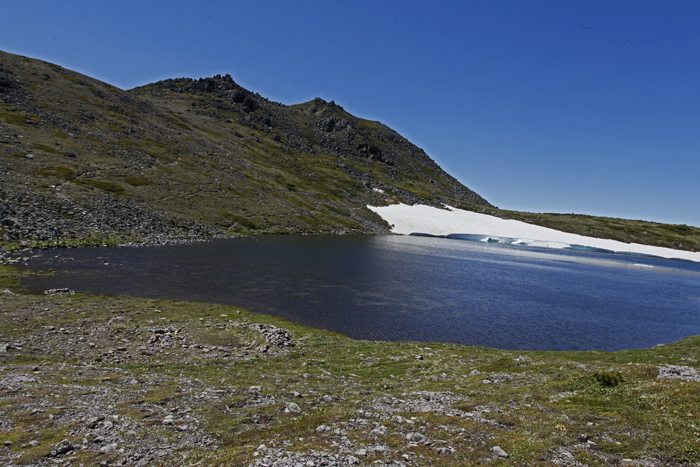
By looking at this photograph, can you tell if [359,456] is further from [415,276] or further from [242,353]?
[415,276]

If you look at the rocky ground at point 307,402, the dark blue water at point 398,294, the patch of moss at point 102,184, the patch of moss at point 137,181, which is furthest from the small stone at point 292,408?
the patch of moss at point 137,181

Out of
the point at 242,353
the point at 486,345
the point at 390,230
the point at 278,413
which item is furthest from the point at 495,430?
the point at 390,230

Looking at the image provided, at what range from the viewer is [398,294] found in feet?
170

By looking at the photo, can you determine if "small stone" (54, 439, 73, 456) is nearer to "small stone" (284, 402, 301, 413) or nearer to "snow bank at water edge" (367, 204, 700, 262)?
"small stone" (284, 402, 301, 413)

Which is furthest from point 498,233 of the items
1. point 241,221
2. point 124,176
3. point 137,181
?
point 124,176

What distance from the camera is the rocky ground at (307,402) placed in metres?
11.1

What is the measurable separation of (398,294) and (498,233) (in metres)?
160

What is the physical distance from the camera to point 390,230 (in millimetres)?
170125

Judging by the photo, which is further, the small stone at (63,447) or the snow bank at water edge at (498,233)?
the snow bank at water edge at (498,233)

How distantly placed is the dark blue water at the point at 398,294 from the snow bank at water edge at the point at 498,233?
10351cm

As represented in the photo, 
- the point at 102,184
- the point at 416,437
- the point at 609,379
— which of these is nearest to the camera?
the point at 416,437

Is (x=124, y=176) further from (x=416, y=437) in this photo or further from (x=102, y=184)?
(x=416, y=437)

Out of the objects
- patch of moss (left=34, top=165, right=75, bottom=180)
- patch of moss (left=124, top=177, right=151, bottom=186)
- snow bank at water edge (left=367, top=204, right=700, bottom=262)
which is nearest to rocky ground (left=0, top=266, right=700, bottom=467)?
patch of moss (left=34, top=165, right=75, bottom=180)

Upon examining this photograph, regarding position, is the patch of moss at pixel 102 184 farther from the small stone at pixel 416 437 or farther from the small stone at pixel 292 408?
the small stone at pixel 416 437
